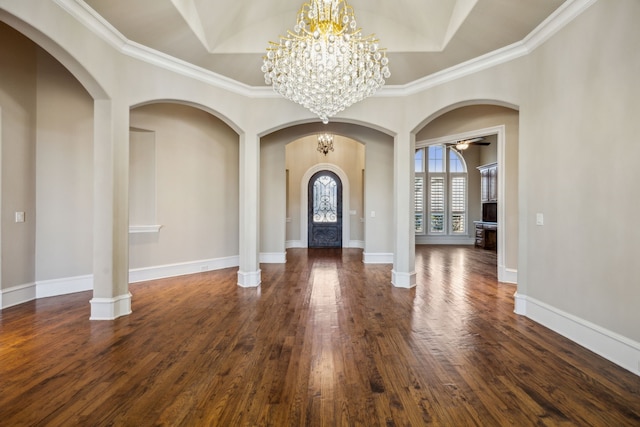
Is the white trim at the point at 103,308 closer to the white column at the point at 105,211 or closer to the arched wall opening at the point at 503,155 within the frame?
the white column at the point at 105,211

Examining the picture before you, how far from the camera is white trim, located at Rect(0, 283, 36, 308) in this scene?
3.90 metres

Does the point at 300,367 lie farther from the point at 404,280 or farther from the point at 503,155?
the point at 503,155

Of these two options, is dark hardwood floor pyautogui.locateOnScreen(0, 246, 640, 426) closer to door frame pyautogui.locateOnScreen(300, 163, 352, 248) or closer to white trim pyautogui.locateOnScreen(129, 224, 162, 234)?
white trim pyautogui.locateOnScreen(129, 224, 162, 234)

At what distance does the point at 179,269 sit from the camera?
578 centimetres

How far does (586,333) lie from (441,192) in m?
9.53

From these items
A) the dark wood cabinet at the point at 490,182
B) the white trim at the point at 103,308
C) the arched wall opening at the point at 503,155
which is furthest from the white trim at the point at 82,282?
the dark wood cabinet at the point at 490,182

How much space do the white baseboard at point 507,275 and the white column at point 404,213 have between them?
1.61 m

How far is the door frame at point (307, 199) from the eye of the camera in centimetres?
979

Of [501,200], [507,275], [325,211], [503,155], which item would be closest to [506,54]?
[503,155]

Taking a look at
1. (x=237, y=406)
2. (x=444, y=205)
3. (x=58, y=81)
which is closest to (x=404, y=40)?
(x=237, y=406)

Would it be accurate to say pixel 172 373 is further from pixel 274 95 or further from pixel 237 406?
pixel 274 95

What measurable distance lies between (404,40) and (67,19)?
3.56m

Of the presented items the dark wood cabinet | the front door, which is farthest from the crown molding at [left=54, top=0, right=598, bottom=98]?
the dark wood cabinet

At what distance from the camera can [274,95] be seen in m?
5.06
